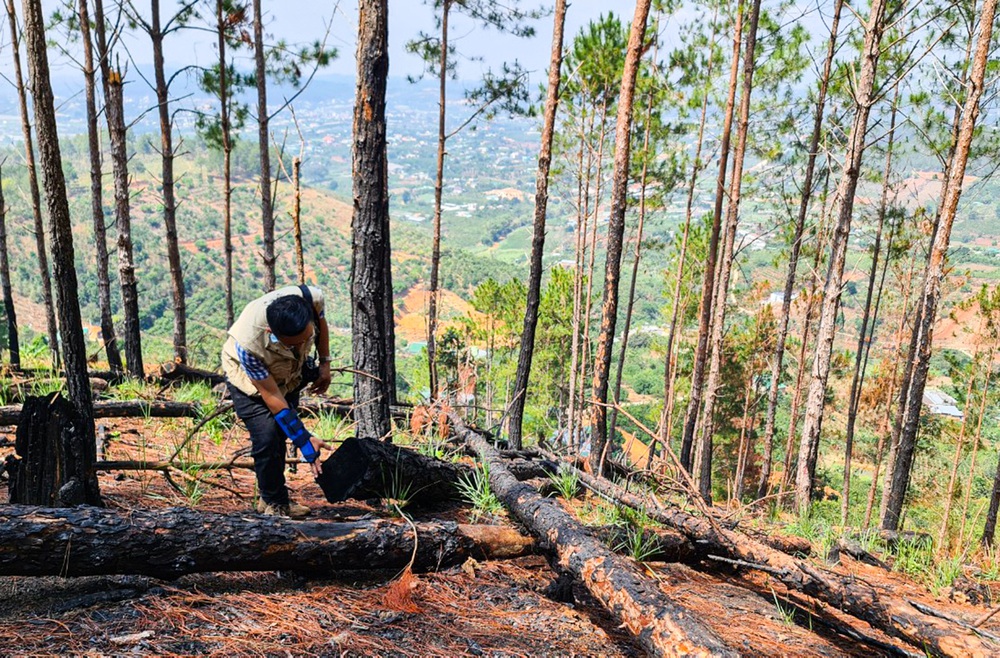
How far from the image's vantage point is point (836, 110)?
12539 mm

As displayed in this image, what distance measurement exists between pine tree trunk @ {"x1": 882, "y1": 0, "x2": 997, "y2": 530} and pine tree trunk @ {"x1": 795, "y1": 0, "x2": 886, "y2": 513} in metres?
1.12

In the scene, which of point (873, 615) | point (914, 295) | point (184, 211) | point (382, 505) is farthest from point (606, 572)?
point (184, 211)

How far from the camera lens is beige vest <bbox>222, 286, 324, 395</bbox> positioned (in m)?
3.36

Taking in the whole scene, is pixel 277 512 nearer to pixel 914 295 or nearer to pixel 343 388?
pixel 343 388

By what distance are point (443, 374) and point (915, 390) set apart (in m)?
21.1

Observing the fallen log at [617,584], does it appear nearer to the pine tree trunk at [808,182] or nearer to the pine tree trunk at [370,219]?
the pine tree trunk at [370,219]

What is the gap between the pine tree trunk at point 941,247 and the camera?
7582mm

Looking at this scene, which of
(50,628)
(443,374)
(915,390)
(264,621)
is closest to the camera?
(50,628)

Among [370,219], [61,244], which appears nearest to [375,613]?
[61,244]

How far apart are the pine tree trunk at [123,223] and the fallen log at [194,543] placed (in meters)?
6.04

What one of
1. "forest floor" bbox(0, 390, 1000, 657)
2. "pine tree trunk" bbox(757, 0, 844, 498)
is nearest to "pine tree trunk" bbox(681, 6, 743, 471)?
"pine tree trunk" bbox(757, 0, 844, 498)

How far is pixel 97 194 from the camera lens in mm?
8430

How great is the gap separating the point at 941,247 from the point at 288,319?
8.58 meters

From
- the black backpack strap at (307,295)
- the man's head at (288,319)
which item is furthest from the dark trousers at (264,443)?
the black backpack strap at (307,295)
